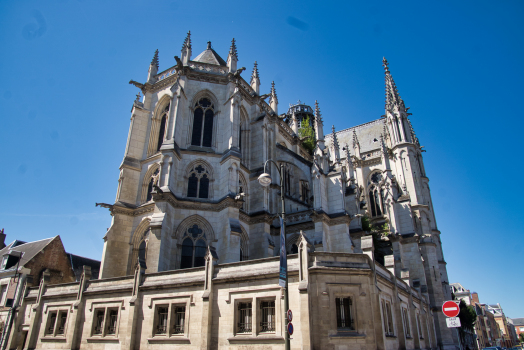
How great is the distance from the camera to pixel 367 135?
4988 centimetres

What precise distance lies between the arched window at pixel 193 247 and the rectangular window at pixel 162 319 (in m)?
4.28

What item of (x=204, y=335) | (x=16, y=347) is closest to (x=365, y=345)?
(x=204, y=335)

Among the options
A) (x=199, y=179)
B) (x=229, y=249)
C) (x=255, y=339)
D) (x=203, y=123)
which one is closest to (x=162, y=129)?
(x=203, y=123)

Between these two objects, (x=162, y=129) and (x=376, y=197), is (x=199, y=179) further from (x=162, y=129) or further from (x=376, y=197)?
(x=376, y=197)

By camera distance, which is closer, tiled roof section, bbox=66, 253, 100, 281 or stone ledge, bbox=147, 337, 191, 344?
stone ledge, bbox=147, 337, 191, 344

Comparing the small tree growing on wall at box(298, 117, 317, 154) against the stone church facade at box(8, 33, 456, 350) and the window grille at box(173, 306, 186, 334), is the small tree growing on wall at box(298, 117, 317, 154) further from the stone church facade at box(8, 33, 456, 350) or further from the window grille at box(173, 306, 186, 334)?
the window grille at box(173, 306, 186, 334)

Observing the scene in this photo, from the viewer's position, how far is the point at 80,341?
746 inches

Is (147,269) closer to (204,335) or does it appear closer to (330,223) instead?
(204,335)

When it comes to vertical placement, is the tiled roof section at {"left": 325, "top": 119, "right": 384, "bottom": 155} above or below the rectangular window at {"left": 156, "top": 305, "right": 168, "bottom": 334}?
above

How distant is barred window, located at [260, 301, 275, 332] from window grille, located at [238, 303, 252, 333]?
637 mm

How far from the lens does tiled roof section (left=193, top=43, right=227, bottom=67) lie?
30.0 m

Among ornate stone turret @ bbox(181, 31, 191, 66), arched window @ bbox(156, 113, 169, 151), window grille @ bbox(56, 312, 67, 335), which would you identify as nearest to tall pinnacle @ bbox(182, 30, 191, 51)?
ornate stone turret @ bbox(181, 31, 191, 66)

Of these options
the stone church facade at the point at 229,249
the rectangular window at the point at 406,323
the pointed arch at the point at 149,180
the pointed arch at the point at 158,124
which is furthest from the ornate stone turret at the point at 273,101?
the rectangular window at the point at 406,323

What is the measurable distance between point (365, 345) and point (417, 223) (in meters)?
23.9
